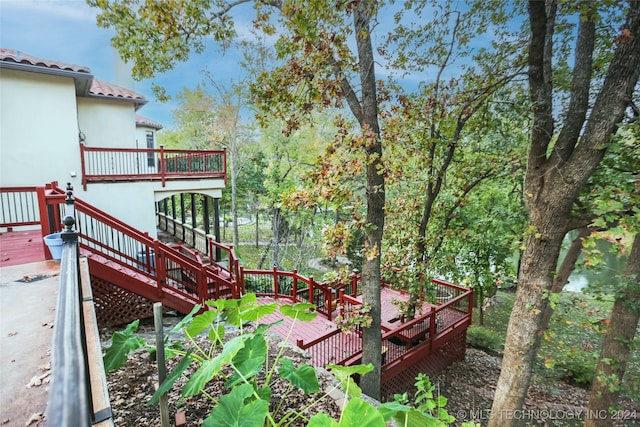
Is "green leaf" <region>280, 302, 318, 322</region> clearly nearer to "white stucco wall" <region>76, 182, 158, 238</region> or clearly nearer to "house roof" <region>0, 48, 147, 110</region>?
"white stucco wall" <region>76, 182, 158, 238</region>

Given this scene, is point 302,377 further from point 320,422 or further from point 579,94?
point 579,94

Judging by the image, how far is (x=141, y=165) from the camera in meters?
9.66

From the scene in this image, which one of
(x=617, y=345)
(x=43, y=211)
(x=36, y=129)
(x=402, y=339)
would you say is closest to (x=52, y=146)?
(x=36, y=129)

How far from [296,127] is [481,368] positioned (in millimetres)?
8824

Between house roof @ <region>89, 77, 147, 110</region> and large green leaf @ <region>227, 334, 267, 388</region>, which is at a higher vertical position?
house roof @ <region>89, 77, 147, 110</region>

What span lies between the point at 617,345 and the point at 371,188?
530 cm

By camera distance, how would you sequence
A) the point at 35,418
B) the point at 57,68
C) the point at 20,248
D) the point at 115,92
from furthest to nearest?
the point at 115,92
the point at 57,68
the point at 20,248
the point at 35,418

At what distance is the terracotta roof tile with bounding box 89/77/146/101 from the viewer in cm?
969

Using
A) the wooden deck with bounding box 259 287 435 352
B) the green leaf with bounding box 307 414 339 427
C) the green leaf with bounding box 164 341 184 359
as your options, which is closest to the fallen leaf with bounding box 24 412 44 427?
the green leaf with bounding box 164 341 184 359

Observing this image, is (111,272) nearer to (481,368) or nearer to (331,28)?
(331,28)

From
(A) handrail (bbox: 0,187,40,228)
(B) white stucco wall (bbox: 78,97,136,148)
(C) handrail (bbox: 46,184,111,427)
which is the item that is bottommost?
(A) handrail (bbox: 0,187,40,228)

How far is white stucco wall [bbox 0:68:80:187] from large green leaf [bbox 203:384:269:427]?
8.98 metres

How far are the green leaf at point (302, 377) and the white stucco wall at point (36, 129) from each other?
877 centimetres

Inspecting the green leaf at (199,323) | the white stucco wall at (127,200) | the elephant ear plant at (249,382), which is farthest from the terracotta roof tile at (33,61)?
the green leaf at (199,323)
